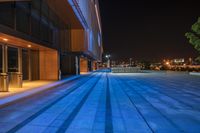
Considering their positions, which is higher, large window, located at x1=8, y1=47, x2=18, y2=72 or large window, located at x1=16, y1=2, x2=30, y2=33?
large window, located at x1=16, y1=2, x2=30, y2=33

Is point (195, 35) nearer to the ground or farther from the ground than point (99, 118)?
farther from the ground

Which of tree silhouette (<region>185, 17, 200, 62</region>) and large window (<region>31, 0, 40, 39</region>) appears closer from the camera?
large window (<region>31, 0, 40, 39</region>)

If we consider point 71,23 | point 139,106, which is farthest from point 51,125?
point 71,23

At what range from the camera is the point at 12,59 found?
16.3 meters

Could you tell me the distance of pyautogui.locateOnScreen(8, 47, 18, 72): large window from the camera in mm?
15694

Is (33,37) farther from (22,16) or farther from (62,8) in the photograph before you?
(62,8)

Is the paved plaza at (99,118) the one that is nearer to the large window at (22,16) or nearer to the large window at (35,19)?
the large window at (22,16)

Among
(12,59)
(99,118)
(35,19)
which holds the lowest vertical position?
(99,118)

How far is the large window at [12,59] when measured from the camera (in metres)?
15.7

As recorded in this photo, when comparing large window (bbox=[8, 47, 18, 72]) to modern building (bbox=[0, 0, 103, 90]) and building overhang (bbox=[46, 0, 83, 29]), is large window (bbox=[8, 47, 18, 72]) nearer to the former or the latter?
modern building (bbox=[0, 0, 103, 90])

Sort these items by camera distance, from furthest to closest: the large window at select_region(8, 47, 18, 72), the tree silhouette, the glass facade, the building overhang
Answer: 1. the tree silhouette
2. the building overhang
3. the large window at select_region(8, 47, 18, 72)
4. the glass facade

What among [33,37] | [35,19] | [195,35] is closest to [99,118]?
[33,37]

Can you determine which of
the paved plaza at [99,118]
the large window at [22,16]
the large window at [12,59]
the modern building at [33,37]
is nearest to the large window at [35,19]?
the modern building at [33,37]

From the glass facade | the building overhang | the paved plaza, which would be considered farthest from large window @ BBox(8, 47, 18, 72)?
the paved plaza
